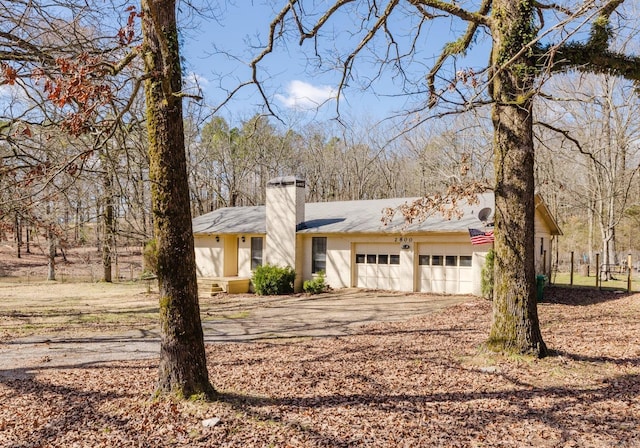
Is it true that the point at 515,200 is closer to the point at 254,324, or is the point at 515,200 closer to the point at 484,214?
the point at 254,324

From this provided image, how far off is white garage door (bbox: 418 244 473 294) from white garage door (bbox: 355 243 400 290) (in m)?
0.96

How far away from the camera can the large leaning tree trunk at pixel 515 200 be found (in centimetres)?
638

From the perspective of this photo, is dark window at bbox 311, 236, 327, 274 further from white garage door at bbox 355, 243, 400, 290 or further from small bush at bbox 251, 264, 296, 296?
white garage door at bbox 355, 243, 400, 290

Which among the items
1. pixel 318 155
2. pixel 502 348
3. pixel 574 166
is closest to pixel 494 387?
pixel 502 348

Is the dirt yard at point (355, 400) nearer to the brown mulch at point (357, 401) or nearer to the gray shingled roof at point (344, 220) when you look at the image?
the brown mulch at point (357, 401)

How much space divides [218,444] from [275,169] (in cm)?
3426

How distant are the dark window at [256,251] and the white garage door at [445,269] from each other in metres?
7.06

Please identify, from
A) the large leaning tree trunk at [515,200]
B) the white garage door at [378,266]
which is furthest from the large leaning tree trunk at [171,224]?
the white garage door at [378,266]

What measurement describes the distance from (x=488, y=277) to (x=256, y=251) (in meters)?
10.2

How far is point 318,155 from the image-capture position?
39438 mm

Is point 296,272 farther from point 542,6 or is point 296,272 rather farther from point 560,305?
point 542,6

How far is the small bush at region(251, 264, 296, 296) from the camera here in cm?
1788

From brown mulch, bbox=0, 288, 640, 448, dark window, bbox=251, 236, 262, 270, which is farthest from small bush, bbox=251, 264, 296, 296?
brown mulch, bbox=0, 288, 640, 448

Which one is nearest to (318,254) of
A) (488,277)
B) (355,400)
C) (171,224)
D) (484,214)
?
(484,214)
